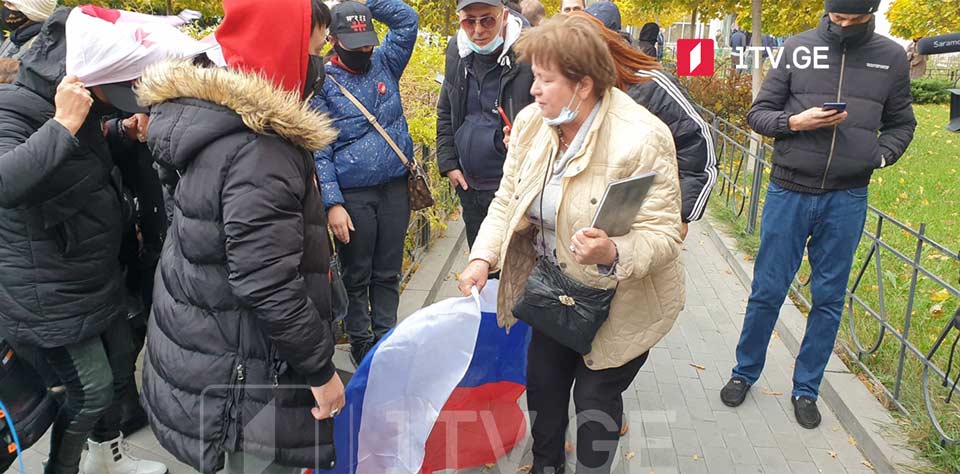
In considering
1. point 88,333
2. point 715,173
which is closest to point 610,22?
point 715,173

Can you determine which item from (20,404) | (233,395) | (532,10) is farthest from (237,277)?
(532,10)

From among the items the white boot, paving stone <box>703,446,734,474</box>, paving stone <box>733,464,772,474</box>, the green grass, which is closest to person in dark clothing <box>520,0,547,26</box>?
the green grass

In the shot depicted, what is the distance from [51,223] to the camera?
235cm

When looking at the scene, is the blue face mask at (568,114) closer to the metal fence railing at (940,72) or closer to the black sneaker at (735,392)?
the black sneaker at (735,392)

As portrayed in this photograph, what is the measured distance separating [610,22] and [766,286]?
155 centimetres

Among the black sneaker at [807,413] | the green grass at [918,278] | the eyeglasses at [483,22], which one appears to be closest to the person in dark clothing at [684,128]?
the eyeglasses at [483,22]

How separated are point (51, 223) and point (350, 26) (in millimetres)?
1636

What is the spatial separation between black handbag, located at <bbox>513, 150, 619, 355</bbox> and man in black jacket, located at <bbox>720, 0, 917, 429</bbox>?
Answer: 1.56m

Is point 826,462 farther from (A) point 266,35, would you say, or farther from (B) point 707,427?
(A) point 266,35

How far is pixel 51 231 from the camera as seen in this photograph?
2.40m

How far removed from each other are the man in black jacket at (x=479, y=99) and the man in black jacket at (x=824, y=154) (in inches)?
49.5

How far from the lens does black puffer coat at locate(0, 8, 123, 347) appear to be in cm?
229

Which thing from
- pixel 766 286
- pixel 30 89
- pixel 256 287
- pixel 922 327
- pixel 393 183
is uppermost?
pixel 30 89

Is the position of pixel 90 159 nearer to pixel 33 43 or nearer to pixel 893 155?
pixel 33 43
